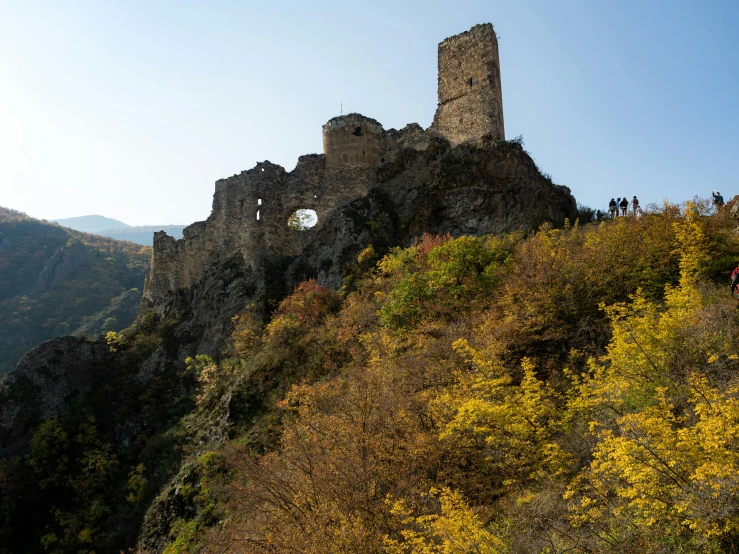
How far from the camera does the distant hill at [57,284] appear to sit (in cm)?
4909

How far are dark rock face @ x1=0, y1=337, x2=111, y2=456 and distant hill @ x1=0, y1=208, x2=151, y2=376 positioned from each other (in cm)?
2271

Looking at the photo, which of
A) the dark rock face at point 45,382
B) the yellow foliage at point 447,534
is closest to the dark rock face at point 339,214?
the dark rock face at point 45,382

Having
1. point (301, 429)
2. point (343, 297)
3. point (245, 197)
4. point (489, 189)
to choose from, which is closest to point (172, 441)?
point (343, 297)

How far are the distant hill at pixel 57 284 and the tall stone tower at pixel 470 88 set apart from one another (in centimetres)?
3537

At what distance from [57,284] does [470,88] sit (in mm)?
50530

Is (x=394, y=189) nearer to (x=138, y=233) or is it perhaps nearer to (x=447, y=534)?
(x=447, y=534)

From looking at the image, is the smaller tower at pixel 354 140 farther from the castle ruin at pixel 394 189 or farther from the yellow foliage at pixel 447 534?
the yellow foliage at pixel 447 534

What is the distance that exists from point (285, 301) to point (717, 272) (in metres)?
13.7

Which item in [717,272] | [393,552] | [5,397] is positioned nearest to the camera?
[393,552]

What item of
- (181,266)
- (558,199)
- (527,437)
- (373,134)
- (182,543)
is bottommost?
(182,543)

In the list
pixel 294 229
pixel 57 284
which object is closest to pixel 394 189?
pixel 294 229

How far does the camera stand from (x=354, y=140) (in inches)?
912

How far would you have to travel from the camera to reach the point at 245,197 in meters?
24.1

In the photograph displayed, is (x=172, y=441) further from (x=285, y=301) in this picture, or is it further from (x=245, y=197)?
(x=245, y=197)
